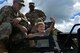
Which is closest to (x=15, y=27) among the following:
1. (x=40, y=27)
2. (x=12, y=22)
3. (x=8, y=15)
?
(x=12, y=22)

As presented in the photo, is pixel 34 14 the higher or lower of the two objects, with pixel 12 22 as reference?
lower

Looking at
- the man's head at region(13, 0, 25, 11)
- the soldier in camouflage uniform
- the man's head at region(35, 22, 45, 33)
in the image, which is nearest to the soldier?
the man's head at region(13, 0, 25, 11)

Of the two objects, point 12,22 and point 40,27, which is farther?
point 40,27

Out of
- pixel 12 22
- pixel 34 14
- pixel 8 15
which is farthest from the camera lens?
pixel 34 14

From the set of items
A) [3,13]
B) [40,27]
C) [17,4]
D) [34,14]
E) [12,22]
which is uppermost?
[17,4]

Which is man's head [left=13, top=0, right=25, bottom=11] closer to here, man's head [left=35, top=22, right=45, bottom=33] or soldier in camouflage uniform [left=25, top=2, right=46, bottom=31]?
man's head [left=35, top=22, right=45, bottom=33]

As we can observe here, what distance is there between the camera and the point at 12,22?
558 cm

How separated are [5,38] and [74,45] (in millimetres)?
1454

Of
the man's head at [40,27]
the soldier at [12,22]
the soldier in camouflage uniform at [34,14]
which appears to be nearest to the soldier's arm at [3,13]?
the soldier at [12,22]

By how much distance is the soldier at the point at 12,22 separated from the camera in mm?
5395

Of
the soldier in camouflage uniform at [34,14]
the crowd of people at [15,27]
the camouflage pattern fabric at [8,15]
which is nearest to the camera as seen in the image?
the crowd of people at [15,27]

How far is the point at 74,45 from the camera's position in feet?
19.8

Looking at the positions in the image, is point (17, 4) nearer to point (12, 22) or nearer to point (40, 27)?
point (12, 22)

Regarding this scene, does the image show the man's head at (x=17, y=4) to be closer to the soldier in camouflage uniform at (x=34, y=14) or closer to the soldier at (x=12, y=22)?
the soldier at (x=12, y=22)
